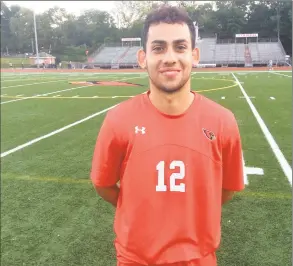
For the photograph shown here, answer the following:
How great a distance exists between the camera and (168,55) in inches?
66.2

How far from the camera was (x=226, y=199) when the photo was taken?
2164 millimetres

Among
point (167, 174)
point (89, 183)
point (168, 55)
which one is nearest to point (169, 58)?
point (168, 55)

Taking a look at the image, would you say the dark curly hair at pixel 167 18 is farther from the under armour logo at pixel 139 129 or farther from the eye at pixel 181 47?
the under armour logo at pixel 139 129

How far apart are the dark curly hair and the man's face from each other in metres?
0.02

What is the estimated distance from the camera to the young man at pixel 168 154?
1.72 meters

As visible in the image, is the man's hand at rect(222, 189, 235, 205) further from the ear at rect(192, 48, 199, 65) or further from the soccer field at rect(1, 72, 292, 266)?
the soccer field at rect(1, 72, 292, 266)

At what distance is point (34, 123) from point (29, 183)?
475 centimetres

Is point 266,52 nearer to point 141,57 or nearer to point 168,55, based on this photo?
point 141,57

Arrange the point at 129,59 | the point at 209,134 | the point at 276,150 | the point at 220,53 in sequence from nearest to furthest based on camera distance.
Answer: the point at 209,134
the point at 276,150
the point at 129,59
the point at 220,53

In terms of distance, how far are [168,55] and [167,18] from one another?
0.17 m

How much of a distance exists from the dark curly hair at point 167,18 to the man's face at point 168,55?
2cm

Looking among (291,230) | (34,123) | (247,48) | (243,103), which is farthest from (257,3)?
(291,230)

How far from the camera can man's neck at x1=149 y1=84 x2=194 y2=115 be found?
175 cm

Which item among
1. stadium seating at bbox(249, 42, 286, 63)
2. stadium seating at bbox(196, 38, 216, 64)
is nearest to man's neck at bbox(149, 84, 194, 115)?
stadium seating at bbox(196, 38, 216, 64)
